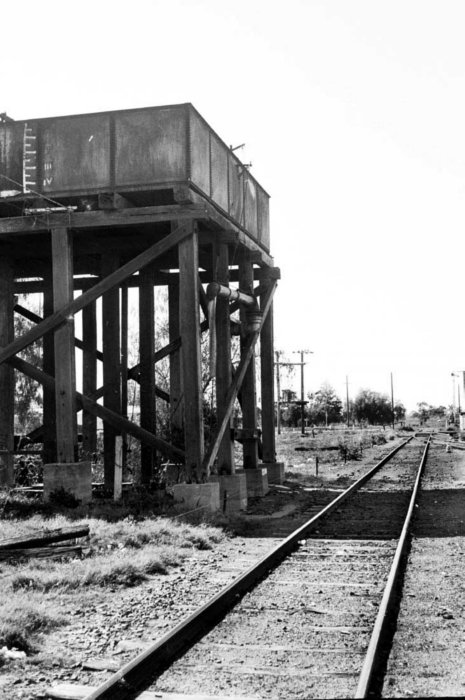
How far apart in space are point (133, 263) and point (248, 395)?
491 centimetres

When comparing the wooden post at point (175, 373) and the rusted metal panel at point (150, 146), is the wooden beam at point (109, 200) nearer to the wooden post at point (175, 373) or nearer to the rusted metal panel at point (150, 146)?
the rusted metal panel at point (150, 146)

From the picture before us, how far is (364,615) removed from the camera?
6.28 m

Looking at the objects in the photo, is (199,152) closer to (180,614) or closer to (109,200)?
(109,200)

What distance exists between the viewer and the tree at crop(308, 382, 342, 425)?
388 feet

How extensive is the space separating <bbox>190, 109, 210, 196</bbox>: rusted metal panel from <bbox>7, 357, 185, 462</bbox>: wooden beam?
13.3 ft

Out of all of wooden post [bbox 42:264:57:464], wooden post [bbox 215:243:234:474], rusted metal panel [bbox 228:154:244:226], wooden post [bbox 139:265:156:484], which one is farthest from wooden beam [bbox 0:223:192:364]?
wooden post [bbox 42:264:57:464]

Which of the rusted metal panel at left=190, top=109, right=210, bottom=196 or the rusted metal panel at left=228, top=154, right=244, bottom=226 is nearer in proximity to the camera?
the rusted metal panel at left=190, top=109, right=210, bottom=196

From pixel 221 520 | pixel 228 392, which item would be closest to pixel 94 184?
pixel 228 392

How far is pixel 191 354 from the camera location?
12.7 meters

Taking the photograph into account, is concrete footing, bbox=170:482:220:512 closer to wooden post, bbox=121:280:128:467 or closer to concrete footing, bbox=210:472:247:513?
concrete footing, bbox=210:472:247:513

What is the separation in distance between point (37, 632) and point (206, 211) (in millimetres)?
8301

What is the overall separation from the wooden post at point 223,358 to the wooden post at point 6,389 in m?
3.79

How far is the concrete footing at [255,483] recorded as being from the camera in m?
16.2

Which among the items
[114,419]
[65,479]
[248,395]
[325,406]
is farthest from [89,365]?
[325,406]
